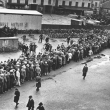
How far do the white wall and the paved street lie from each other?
1648cm

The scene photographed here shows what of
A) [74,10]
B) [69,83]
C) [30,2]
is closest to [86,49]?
[69,83]

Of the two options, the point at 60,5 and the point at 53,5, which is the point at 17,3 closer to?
the point at 53,5

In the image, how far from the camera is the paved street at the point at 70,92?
18.3 meters

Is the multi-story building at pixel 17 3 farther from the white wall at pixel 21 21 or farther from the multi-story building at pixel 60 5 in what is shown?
the white wall at pixel 21 21

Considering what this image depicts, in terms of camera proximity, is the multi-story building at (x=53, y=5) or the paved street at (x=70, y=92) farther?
the multi-story building at (x=53, y=5)

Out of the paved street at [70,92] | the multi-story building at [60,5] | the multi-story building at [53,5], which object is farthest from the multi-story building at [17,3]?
the paved street at [70,92]

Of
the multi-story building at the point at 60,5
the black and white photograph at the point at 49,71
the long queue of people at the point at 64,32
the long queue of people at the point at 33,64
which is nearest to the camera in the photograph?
the black and white photograph at the point at 49,71

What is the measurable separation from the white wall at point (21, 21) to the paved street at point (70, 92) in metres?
16.5

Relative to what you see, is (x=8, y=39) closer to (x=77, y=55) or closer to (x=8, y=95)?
(x=77, y=55)

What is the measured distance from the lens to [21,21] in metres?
41.2

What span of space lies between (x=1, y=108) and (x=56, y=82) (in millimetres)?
6670

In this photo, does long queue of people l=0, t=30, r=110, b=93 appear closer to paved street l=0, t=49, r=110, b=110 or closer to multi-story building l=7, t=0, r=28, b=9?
paved street l=0, t=49, r=110, b=110

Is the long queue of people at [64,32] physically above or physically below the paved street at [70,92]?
above

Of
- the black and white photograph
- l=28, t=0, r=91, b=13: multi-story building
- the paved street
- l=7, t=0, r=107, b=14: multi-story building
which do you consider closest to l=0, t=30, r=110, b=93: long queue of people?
the black and white photograph
